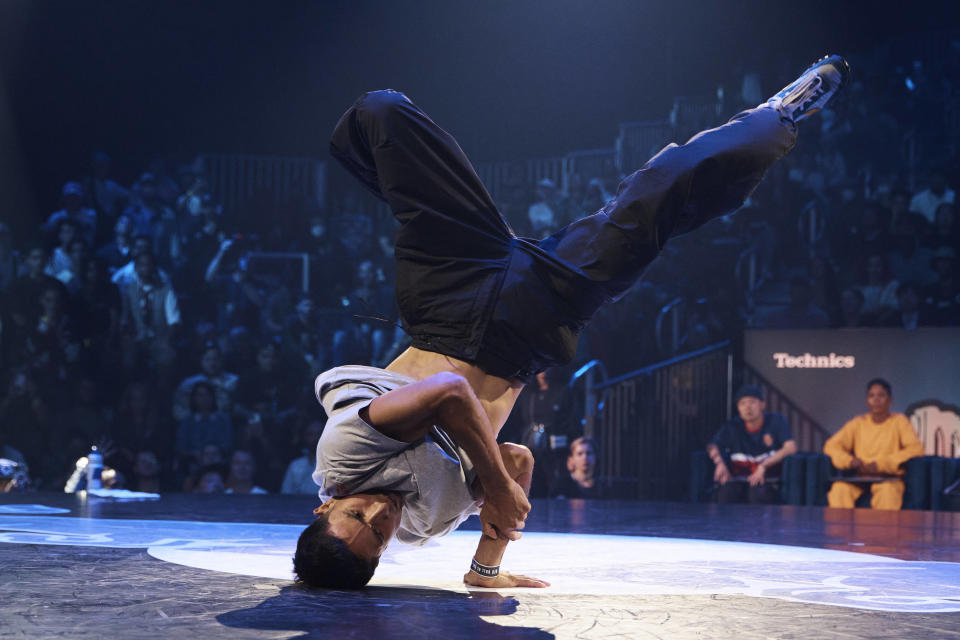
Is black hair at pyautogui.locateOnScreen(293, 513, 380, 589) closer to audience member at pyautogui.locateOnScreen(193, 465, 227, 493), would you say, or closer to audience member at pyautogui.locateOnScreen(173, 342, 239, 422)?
audience member at pyautogui.locateOnScreen(193, 465, 227, 493)

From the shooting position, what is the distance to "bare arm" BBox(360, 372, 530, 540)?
171 cm

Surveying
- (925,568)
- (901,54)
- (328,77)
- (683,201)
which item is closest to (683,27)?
(901,54)

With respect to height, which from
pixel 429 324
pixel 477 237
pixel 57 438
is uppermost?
pixel 477 237

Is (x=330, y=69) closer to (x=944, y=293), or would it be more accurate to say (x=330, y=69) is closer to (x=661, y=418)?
(x=661, y=418)

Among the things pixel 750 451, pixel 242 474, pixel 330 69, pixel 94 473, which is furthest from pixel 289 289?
pixel 750 451

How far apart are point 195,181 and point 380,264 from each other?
5.47 ft

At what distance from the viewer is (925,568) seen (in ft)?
7.26

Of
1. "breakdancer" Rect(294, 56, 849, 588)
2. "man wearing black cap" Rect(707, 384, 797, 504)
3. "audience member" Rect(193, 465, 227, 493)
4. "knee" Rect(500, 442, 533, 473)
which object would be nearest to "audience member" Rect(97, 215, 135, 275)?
"audience member" Rect(193, 465, 227, 493)

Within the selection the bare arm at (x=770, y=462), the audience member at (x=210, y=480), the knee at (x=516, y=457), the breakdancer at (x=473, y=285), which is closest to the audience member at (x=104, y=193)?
the audience member at (x=210, y=480)

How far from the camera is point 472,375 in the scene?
214 cm

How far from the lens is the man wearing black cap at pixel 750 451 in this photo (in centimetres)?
554

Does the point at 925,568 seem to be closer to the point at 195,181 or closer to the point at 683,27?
the point at 683,27

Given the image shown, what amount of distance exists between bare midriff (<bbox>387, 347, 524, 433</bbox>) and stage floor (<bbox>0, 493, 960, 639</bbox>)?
0.40m

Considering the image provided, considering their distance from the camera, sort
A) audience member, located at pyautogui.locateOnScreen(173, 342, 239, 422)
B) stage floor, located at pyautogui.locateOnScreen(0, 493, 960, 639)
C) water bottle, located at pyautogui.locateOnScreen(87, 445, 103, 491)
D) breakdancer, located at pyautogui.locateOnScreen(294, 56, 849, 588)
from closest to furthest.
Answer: stage floor, located at pyautogui.locateOnScreen(0, 493, 960, 639), breakdancer, located at pyautogui.locateOnScreen(294, 56, 849, 588), water bottle, located at pyautogui.locateOnScreen(87, 445, 103, 491), audience member, located at pyautogui.locateOnScreen(173, 342, 239, 422)
